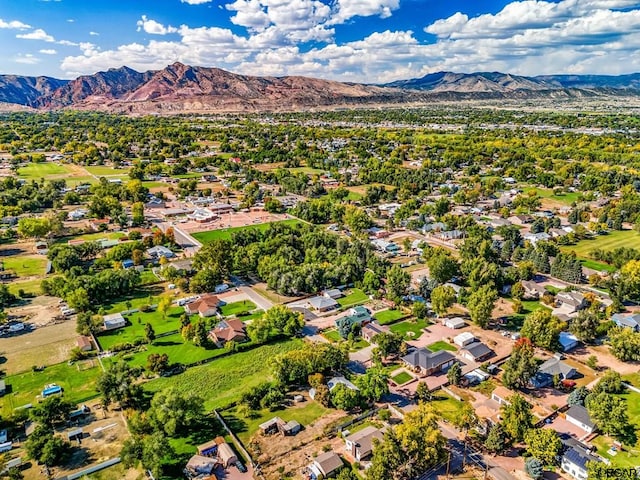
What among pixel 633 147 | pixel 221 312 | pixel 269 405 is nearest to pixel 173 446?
pixel 269 405

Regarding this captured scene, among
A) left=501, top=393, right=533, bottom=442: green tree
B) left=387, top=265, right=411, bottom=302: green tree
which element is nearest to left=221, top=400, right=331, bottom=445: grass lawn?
left=501, top=393, right=533, bottom=442: green tree

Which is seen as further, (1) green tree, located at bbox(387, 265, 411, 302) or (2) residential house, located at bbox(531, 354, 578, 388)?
(1) green tree, located at bbox(387, 265, 411, 302)

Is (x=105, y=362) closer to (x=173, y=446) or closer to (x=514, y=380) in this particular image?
(x=173, y=446)

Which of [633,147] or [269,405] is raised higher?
[633,147]

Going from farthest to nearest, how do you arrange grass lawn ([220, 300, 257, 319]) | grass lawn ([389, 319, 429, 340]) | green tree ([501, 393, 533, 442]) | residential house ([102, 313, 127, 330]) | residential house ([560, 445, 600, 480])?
1. grass lawn ([220, 300, 257, 319])
2. residential house ([102, 313, 127, 330])
3. grass lawn ([389, 319, 429, 340])
4. green tree ([501, 393, 533, 442])
5. residential house ([560, 445, 600, 480])

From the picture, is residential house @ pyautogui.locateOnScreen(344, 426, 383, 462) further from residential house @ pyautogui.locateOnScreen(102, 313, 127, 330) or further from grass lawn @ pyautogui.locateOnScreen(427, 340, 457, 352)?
residential house @ pyautogui.locateOnScreen(102, 313, 127, 330)

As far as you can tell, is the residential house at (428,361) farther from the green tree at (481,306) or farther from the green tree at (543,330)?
the green tree at (543,330)
